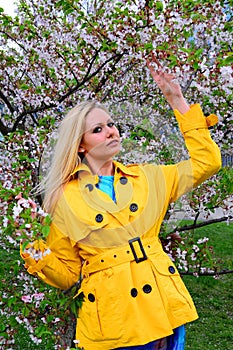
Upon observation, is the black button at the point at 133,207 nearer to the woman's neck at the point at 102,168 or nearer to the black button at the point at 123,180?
the black button at the point at 123,180

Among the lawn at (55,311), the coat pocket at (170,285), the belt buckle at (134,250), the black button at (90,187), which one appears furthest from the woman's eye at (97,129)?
the lawn at (55,311)

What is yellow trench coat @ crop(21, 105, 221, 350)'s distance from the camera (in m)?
2.01

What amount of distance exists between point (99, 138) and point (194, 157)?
0.44 m

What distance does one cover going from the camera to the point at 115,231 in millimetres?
2086

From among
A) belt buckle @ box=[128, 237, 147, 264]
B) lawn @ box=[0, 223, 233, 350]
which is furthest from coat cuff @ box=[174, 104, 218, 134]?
lawn @ box=[0, 223, 233, 350]

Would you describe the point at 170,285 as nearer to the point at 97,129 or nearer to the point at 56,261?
the point at 56,261

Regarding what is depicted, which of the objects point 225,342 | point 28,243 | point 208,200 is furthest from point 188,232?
point 28,243

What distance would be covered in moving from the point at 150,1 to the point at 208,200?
6.05ft

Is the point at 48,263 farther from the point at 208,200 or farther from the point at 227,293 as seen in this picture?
the point at 227,293

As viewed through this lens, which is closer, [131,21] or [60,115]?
[131,21]

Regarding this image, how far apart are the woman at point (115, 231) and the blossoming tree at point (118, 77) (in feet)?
2.21

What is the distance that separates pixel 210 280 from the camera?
7.67 meters

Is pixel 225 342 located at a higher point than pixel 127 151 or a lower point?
lower

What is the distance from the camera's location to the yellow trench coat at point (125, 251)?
201cm
